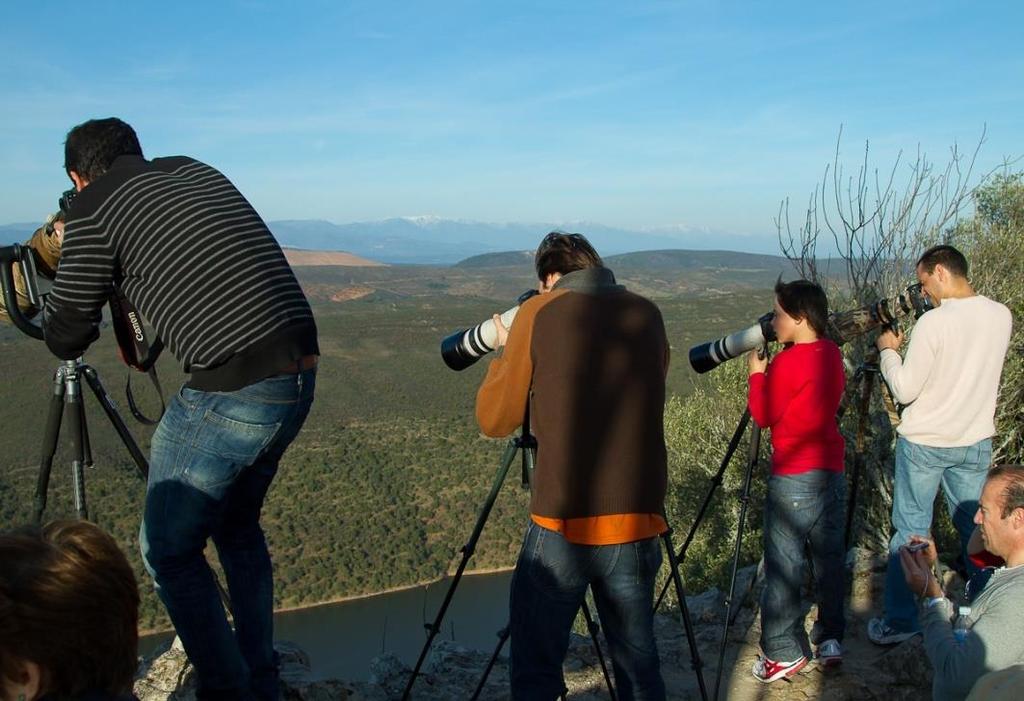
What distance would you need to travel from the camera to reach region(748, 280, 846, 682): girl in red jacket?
3436mm

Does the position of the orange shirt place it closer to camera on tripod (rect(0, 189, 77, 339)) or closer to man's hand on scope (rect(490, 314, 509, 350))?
man's hand on scope (rect(490, 314, 509, 350))

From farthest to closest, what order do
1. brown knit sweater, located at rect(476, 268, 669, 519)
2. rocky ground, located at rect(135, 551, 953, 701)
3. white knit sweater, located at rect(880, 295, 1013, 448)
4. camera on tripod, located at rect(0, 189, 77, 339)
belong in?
white knit sweater, located at rect(880, 295, 1013, 448) < rocky ground, located at rect(135, 551, 953, 701) < camera on tripod, located at rect(0, 189, 77, 339) < brown knit sweater, located at rect(476, 268, 669, 519)

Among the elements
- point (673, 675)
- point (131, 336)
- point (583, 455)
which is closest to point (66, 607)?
point (131, 336)

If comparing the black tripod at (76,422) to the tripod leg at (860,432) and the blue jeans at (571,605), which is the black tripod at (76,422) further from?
the tripod leg at (860,432)

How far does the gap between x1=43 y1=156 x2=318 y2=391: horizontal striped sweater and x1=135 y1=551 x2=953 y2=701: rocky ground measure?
1.45 meters

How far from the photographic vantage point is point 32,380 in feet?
77.8

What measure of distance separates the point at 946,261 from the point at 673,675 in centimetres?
229

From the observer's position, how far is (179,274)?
2.38m

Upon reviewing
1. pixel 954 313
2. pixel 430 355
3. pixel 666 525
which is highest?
pixel 954 313

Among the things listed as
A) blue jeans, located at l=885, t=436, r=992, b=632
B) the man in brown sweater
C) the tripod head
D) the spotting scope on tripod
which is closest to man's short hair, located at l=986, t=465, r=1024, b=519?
the man in brown sweater

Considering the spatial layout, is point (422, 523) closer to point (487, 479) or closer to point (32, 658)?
point (487, 479)

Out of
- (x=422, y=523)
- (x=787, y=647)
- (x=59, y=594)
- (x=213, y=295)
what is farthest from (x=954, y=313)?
(x=422, y=523)

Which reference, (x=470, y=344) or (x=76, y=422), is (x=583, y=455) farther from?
(x=76, y=422)

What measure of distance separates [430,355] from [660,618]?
94.9 ft
